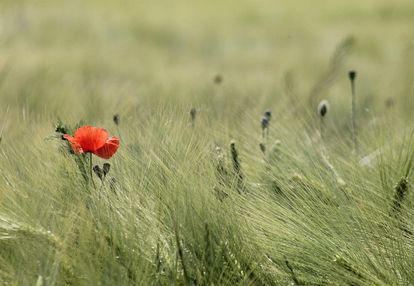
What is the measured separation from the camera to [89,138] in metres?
1.20

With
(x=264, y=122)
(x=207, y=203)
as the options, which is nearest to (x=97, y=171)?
(x=207, y=203)

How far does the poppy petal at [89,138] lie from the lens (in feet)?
3.92

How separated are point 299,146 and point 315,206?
0.97 feet

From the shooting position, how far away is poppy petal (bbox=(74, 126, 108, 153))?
3.92ft

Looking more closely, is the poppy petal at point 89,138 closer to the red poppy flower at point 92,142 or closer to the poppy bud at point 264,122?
the red poppy flower at point 92,142

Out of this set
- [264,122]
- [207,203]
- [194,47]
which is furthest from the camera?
[194,47]

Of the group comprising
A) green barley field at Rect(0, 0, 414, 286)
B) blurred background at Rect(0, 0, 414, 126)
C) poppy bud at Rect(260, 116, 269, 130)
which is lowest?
green barley field at Rect(0, 0, 414, 286)

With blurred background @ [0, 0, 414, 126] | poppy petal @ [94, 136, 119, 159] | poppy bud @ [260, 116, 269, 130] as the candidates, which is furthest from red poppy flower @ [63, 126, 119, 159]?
blurred background @ [0, 0, 414, 126]

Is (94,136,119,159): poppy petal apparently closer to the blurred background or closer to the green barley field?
the green barley field

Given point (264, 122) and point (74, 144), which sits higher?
point (264, 122)

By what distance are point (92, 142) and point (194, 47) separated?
20.5 feet

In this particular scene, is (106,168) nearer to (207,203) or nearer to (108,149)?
(108,149)

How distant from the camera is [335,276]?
45.0 inches

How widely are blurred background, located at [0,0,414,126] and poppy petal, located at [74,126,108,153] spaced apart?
243 centimetres
